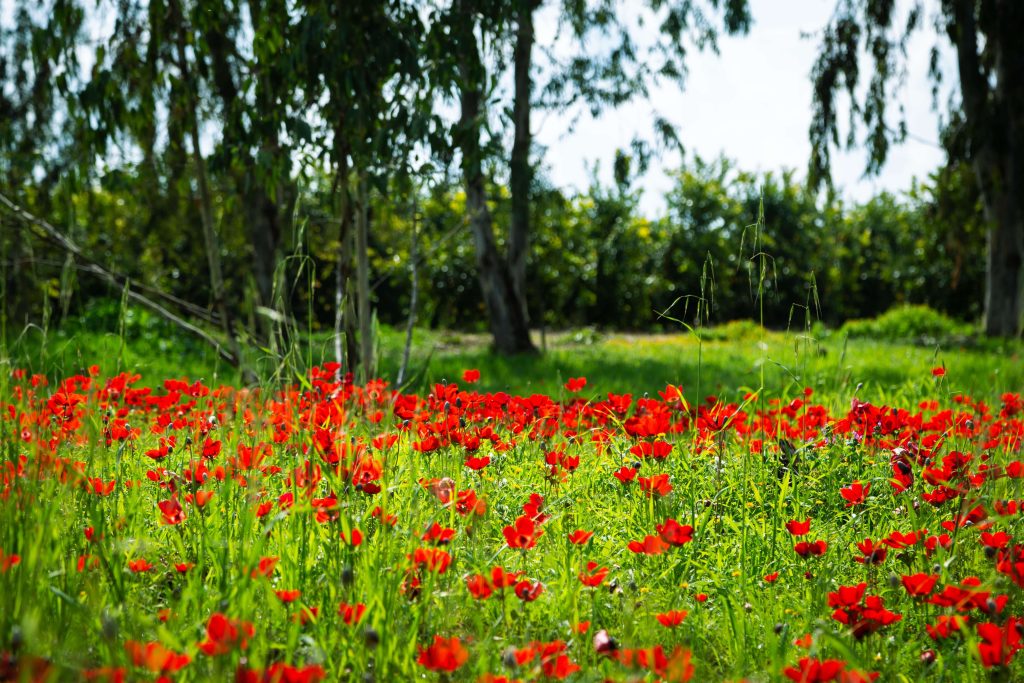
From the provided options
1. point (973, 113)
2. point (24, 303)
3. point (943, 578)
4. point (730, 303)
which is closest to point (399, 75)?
point (943, 578)

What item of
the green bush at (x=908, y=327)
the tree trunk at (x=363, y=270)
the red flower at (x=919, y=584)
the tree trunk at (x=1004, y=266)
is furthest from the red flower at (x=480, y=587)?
the green bush at (x=908, y=327)

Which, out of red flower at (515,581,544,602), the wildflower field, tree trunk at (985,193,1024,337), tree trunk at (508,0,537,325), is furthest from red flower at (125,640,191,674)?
tree trunk at (985,193,1024,337)

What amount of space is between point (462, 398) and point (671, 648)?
1252 millimetres

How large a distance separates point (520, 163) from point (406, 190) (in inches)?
140

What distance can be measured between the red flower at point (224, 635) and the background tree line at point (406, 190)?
911mm

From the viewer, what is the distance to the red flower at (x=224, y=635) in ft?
3.68

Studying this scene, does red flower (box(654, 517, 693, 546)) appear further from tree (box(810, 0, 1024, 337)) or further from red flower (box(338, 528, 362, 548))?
tree (box(810, 0, 1024, 337))

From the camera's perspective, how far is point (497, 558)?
2010 millimetres

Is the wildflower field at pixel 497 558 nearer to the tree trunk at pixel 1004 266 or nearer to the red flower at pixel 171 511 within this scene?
the red flower at pixel 171 511

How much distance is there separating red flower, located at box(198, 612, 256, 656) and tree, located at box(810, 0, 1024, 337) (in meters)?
9.99

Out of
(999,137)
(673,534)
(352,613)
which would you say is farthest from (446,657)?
(999,137)

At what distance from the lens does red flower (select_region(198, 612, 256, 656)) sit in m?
1.12

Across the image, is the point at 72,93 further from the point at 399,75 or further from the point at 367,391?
the point at 367,391

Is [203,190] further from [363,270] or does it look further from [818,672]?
[818,672]
